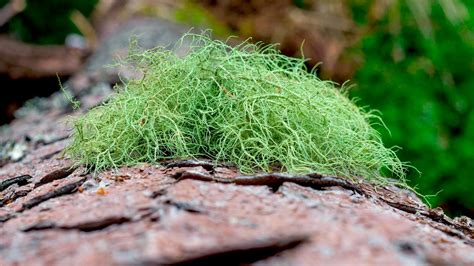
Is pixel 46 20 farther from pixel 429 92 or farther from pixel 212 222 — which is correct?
Result: pixel 212 222

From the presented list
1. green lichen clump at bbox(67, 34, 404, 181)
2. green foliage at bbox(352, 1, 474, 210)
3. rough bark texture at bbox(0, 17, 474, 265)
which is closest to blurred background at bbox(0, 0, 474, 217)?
green foliage at bbox(352, 1, 474, 210)

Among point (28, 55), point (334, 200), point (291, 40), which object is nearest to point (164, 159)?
point (334, 200)

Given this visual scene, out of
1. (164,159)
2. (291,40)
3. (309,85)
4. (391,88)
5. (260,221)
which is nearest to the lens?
(260,221)

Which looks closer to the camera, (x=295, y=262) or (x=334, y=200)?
(x=295, y=262)

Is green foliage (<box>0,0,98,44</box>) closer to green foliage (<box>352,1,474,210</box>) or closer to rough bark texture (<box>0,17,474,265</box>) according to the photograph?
green foliage (<box>352,1,474,210</box>)

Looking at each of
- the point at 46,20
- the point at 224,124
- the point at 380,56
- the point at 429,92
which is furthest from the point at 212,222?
the point at 46,20

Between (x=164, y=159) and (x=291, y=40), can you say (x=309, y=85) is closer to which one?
(x=164, y=159)
